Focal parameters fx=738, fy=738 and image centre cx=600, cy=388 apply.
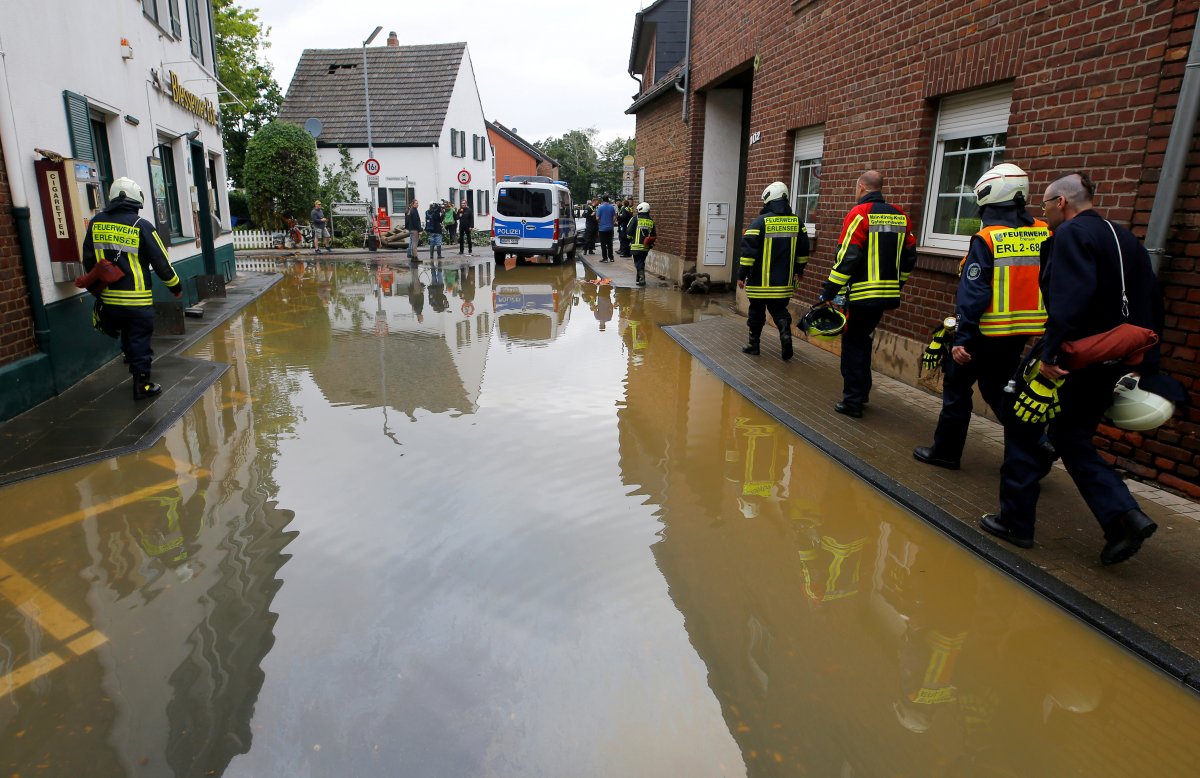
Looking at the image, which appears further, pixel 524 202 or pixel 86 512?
pixel 524 202

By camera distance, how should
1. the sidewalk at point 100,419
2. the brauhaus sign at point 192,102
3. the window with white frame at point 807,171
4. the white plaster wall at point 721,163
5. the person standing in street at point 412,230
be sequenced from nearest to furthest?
the sidewalk at point 100,419
the window with white frame at point 807,171
the brauhaus sign at point 192,102
the white plaster wall at point 721,163
the person standing in street at point 412,230

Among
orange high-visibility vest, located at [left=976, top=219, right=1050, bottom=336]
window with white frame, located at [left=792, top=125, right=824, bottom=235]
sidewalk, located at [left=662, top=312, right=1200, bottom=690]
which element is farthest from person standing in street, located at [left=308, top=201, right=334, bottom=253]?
orange high-visibility vest, located at [left=976, top=219, right=1050, bottom=336]

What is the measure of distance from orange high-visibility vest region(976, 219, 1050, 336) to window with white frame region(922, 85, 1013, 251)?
2.38 m

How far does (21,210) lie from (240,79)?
1383 inches

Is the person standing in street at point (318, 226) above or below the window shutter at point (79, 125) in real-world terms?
below

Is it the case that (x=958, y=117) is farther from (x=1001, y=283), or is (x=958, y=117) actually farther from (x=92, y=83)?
(x=92, y=83)

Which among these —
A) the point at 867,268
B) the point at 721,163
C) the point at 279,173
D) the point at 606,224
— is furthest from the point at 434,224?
the point at 867,268

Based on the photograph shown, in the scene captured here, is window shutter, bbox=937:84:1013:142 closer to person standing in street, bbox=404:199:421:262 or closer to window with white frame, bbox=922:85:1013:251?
window with white frame, bbox=922:85:1013:251

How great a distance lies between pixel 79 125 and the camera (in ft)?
25.0

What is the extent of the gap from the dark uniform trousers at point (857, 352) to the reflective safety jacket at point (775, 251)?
2.01 meters

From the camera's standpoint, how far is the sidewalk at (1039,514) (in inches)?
126

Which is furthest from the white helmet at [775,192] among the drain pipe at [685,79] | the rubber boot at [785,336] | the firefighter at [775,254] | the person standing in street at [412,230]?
the person standing in street at [412,230]

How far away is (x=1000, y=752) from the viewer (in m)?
2.51

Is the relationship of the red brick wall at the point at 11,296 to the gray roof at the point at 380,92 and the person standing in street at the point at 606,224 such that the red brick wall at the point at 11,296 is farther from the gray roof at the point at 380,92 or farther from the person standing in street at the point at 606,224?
the gray roof at the point at 380,92
